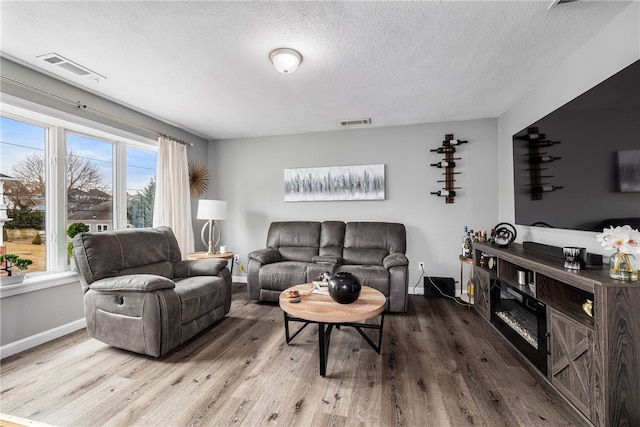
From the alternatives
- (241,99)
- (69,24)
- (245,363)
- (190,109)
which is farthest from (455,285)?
(69,24)

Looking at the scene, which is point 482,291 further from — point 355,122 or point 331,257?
point 355,122

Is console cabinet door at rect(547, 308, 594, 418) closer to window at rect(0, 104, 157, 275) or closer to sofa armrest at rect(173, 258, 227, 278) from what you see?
sofa armrest at rect(173, 258, 227, 278)

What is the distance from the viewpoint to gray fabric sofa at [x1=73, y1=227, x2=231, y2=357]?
2.13 metres

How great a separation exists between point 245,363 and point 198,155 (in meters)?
3.49

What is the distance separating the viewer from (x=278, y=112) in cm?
352

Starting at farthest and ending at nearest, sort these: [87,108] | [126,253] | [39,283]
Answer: [87,108] < [126,253] < [39,283]

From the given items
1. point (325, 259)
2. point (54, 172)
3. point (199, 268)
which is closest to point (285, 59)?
point (199, 268)

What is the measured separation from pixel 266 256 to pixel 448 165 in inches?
109

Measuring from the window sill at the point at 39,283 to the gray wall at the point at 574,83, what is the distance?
4503 mm

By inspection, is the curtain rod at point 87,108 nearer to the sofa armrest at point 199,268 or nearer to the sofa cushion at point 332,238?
the sofa armrest at point 199,268

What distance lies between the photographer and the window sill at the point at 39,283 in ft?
7.42

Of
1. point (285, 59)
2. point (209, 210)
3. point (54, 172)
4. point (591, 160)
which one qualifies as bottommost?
point (209, 210)

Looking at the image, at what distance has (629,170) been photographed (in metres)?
1.62

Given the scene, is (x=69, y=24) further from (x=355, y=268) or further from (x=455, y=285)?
(x=455, y=285)
